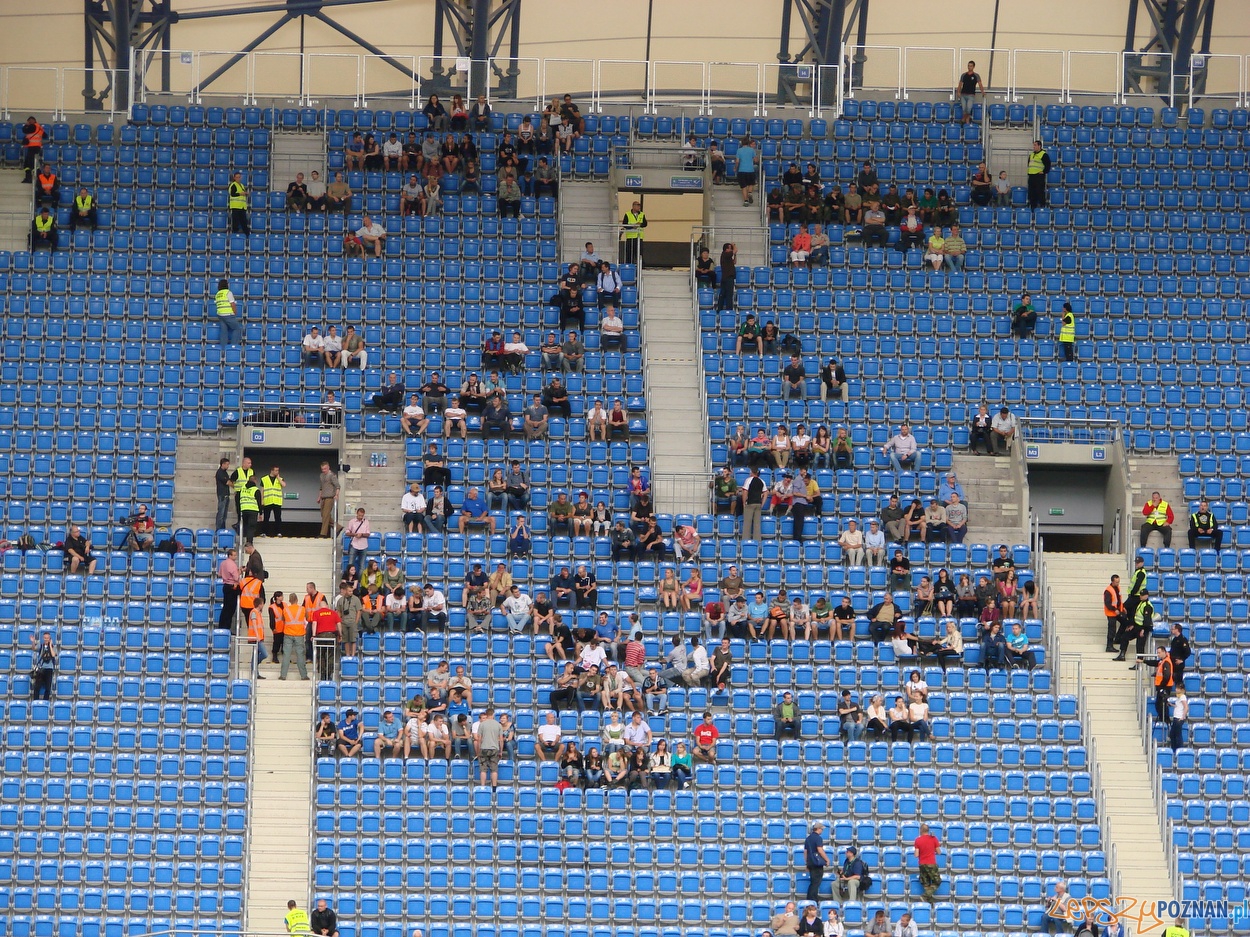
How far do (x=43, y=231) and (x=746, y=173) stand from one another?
12616mm

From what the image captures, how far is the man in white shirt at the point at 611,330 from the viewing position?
130 ft

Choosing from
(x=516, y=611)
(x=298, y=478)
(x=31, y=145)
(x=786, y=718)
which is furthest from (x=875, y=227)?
(x=31, y=145)

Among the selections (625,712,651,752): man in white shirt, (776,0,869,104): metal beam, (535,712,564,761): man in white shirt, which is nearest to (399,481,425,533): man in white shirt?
(535,712,564,761): man in white shirt

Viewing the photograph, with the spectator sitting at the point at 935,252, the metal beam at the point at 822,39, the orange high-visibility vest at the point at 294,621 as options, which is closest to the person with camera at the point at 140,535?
the orange high-visibility vest at the point at 294,621

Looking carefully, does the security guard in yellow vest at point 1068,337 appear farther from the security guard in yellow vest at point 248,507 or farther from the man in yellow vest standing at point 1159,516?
the security guard in yellow vest at point 248,507

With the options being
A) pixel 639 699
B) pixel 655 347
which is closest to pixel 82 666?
pixel 639 699

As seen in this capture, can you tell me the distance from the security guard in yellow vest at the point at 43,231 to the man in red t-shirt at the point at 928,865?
19158 mm

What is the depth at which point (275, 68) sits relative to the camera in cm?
4834

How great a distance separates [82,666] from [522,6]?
21691 mm

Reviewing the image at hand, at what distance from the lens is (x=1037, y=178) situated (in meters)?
43.3

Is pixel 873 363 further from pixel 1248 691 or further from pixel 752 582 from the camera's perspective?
pixel 1248 691

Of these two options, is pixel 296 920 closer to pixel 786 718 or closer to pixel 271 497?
pixel 786 718

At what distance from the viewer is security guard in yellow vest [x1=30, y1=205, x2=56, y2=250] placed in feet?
133

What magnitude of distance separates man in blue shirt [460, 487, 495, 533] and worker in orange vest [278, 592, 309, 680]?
3.42m
